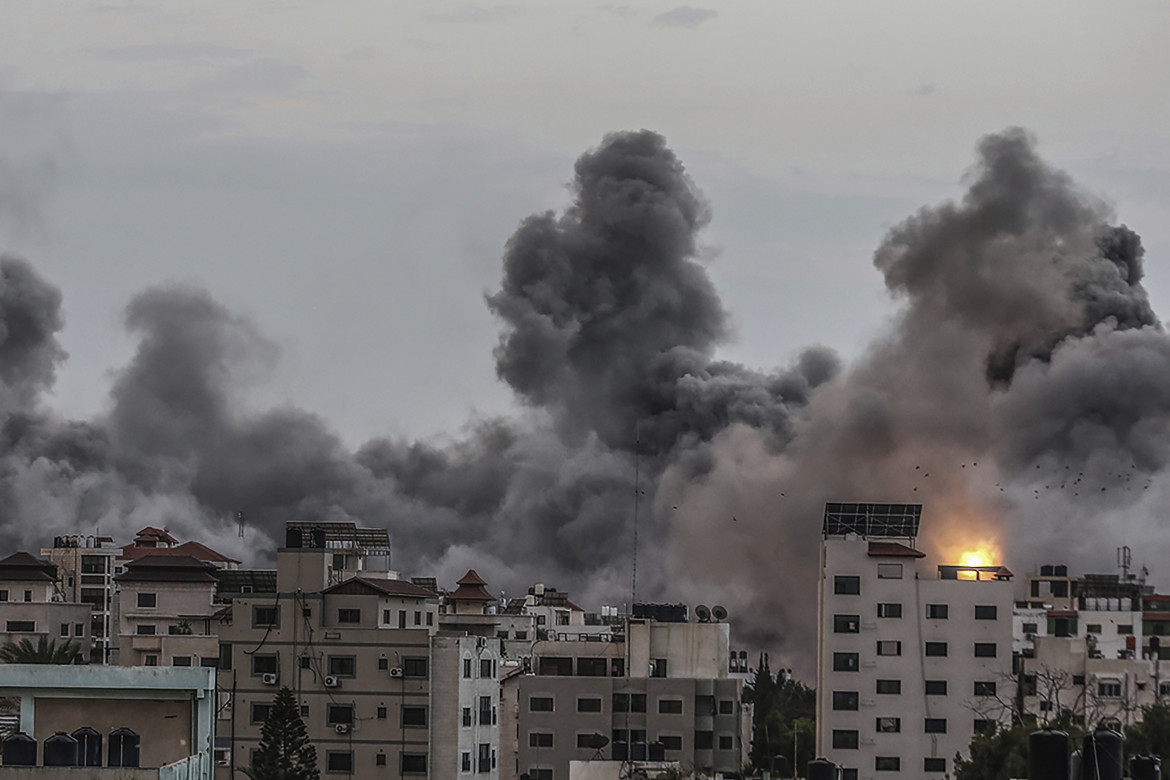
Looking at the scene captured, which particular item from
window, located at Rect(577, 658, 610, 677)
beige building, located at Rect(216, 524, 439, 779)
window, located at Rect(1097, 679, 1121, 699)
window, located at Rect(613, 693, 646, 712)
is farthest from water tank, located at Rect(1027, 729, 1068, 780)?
window, located at Rect(1097, 679, 1121, 699)

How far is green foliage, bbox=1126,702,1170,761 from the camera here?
5566 cm

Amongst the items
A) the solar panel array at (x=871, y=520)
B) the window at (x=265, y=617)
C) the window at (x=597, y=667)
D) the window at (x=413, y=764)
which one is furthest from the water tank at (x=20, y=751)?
the solar panel array at (x=871, y=520)

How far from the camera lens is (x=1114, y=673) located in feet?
250

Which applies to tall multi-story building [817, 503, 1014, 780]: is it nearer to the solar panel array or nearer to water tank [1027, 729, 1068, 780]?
the solar panel array

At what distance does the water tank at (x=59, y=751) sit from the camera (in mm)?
32125

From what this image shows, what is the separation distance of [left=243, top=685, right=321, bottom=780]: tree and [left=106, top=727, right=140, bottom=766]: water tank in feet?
66.9

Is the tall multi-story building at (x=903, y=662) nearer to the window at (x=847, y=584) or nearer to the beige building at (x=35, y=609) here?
the window at (x=847, y=584)

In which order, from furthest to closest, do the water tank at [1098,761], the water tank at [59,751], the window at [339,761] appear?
the window at [339,761]
the water tank at [59,751]
the water tank at [1098,761]

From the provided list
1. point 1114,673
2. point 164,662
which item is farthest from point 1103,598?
point 164,662

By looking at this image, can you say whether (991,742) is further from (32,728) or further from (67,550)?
(67,550)

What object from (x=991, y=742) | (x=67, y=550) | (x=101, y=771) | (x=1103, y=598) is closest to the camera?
(x=101, y=771)

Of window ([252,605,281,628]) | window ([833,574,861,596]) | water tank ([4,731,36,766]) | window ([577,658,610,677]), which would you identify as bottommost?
water tank ([4,731,36,766])

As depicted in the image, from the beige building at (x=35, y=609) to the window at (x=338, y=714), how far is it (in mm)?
27842

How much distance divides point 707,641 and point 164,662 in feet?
56.6
